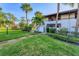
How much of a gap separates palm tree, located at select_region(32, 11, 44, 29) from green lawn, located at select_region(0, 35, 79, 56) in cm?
19

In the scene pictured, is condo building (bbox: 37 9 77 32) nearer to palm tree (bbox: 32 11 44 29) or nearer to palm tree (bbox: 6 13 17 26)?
palm tree (bbox: 32 11 44 29)

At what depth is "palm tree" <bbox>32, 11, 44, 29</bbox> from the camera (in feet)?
11.0

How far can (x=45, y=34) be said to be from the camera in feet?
11.1

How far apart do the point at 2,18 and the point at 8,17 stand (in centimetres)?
8

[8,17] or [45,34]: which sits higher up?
[8,17]

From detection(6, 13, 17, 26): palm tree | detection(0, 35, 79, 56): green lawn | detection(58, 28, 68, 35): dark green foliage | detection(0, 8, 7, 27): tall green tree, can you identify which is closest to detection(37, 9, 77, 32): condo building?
detection(58, 28, 68, 35): dark green foliage

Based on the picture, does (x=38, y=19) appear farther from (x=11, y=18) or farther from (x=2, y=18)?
(x=2, y=18)

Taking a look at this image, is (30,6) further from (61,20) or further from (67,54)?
(67,54)

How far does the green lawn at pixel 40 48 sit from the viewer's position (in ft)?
10.8

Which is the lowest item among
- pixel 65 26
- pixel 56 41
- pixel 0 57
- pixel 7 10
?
pixel 0 57

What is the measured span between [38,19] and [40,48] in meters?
0.40

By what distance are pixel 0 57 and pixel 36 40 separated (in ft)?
1.77

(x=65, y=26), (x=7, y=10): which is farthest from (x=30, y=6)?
(x=65, y=26)

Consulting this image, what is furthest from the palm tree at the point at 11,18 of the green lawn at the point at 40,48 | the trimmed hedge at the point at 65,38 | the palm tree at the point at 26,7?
the trimmed hedge at the point at 65,38
